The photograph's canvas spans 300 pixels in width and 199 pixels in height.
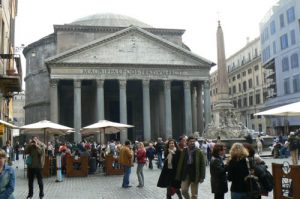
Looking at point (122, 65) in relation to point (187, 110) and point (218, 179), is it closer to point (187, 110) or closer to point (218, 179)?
point (187, 110)

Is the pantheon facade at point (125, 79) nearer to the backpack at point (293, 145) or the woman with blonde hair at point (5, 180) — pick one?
the backpack at point (293, 145)

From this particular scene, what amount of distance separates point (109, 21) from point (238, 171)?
5144cm

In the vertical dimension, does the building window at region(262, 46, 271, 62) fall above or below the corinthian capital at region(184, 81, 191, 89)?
above

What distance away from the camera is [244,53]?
66312mm

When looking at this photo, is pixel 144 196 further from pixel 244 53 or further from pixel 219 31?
pixel 244 53

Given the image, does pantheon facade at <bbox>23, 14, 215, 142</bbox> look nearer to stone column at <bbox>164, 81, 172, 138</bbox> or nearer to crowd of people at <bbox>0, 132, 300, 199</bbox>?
stone column at <bbox>164, 81, 172, 138</bbox>

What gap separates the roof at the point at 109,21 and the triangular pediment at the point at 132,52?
47.1 ft

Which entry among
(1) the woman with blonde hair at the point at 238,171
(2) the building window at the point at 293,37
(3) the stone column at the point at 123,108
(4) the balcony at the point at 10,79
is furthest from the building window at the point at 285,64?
(1) the woman with blonde hair at the point at 238,171

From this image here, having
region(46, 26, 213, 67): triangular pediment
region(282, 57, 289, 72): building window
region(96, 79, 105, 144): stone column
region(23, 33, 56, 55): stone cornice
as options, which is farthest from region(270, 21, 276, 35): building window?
region(23, 33, 56, 55): stone cornice

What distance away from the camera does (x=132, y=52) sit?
132 feet

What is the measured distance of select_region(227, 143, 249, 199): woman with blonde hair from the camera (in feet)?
19.7

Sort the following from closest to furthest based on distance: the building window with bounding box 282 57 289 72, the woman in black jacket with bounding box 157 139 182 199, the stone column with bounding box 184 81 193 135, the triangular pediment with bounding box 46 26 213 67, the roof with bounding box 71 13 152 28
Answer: the woman in black jacket with bounding box 157 139 182 199 < the triangular pediment with bounding box 46 26 213 67 < the stone column with bounding box 184 81 193 135 < the building window with bounding box 282 57 289 72 < the roof with bounding box 71 13 152 28

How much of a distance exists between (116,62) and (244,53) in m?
33.0

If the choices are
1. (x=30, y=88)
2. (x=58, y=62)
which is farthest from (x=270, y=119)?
(x=30, y=88)
